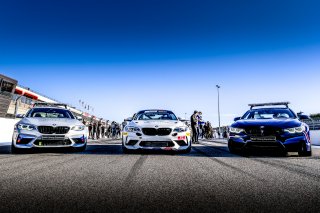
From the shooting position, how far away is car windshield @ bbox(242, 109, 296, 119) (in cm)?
807

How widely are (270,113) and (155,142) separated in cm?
385

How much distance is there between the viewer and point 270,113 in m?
8.37

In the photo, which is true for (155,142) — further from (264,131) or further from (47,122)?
(47,122)

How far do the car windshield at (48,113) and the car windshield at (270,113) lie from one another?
5997 millimetres

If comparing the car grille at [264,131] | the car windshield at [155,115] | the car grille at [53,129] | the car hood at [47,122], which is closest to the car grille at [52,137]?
the car grille at [53,129]

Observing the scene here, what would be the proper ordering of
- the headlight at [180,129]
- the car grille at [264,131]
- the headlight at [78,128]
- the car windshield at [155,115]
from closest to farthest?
1. the car grille at [264,131]
2. the headlight at [180,129]
3. the headlight at [78,128]
4. the car windshield at [155,115]

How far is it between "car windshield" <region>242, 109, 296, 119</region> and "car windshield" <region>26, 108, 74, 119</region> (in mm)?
5997

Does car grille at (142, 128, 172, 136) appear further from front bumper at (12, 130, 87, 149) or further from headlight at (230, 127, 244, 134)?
front bumper at (12, 130, 87, 149)

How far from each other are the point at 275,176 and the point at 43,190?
313cm

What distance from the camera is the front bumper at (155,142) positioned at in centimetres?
714

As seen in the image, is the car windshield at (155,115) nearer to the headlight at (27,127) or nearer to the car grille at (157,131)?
the car grille at (157,131)

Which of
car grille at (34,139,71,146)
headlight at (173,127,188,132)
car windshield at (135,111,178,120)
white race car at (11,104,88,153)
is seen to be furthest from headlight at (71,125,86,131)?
headlight at (173,127,188,132)

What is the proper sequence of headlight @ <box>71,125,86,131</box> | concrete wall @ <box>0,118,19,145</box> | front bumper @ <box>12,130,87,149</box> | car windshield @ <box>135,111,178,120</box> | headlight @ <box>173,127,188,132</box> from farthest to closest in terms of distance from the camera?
1. concrete wall @ <box>0,118,19,145</box>
2. car windshield @ <box>135,111,178,120</box>
3. headlight @ <box>71,125,86,131</box>
4. headlight @ <box>173,127,188,132</box>
5. front bumper @ <box>12,130,87,149</box>

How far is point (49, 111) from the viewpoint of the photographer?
8.91 metres
